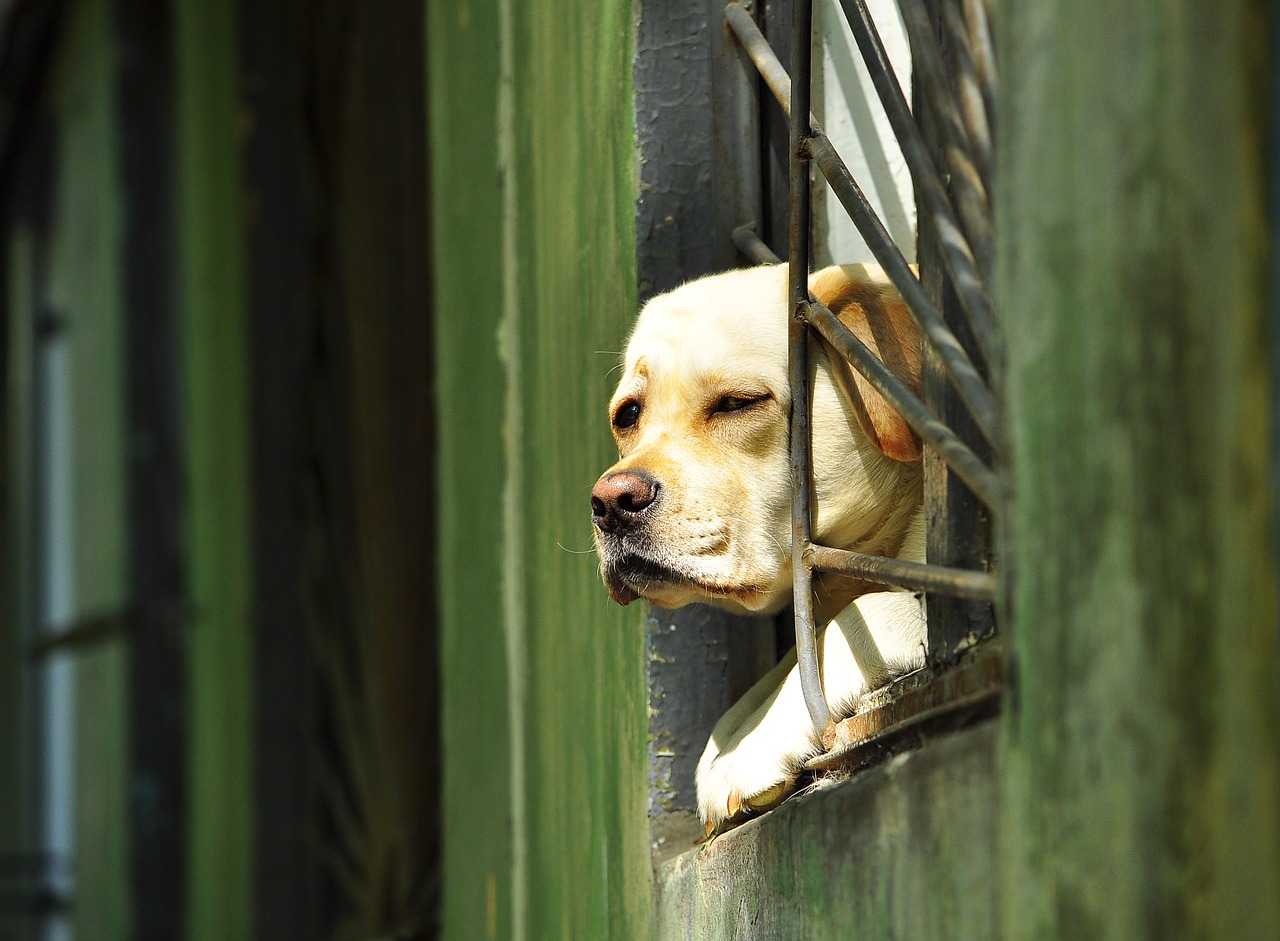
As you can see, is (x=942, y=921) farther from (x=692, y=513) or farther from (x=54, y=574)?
(x=54, y=574)

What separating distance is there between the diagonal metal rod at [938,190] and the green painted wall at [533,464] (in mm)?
793

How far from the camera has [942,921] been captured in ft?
4.91

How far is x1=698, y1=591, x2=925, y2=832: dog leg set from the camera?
2.07 m

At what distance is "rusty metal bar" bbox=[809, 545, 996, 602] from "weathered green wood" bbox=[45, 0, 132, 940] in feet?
22.9

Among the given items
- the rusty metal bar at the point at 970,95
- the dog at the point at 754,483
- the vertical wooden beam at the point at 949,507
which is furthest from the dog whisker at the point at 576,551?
the rusty metal bar at the point at 970,95

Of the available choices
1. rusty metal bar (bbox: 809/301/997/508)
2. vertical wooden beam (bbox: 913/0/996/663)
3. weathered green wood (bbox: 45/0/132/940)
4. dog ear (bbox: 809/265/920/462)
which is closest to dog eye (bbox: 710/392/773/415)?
dog ear (bbox: 809/265/920/462)

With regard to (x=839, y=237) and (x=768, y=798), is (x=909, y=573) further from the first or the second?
(x=839, y=237)

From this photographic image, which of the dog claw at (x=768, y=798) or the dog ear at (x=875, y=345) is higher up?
the dog ear at (x=875, y=345)

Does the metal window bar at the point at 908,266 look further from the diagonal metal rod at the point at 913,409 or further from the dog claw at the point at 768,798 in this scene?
the dog claw at the point at 768,798

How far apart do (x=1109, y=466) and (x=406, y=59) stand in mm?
4917

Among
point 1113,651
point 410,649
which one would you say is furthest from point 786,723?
point 410,649

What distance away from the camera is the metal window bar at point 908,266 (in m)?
1.66

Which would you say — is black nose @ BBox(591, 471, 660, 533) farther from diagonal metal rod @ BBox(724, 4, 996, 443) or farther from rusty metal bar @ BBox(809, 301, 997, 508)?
diagonal metal rod @ BBox(724, 4, 996, 443)

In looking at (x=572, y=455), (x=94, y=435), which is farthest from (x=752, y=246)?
(x=94, y=435)
